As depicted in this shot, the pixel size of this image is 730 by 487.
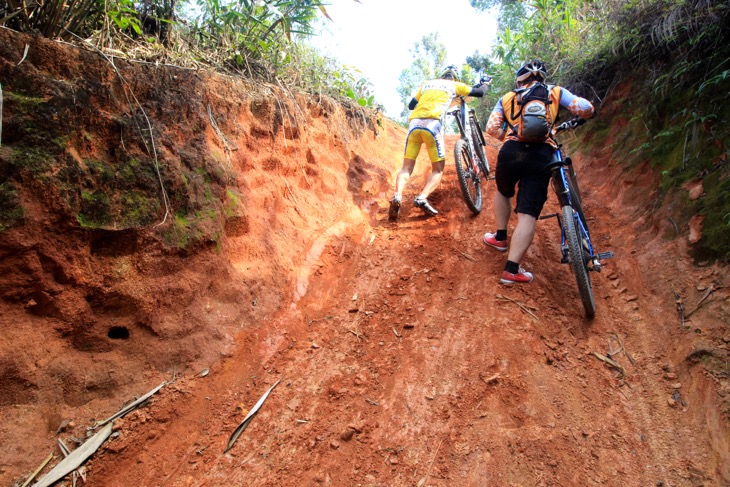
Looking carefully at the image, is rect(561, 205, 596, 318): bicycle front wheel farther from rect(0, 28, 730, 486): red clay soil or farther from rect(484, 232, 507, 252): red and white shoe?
rect(484, 232, 507, 252): red and white shoe

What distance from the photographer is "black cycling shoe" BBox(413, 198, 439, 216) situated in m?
4.54

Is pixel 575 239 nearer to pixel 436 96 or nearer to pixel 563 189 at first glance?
pixel 563 189

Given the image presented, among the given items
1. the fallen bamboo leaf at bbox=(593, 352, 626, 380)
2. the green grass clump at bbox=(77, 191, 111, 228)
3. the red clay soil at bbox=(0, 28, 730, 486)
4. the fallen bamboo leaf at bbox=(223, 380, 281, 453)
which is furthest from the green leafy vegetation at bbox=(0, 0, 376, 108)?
the fallen bamboo leaf at bbox=(593, 352, 626, 380)

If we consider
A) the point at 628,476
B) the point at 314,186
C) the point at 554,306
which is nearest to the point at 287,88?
the point at 314,186

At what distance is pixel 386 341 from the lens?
2.91 meters

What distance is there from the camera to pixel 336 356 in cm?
282

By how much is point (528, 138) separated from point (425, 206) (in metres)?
1.72

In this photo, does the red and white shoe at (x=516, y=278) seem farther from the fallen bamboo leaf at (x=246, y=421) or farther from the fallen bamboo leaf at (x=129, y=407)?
the fallen bamboo leaf at (x=129, y=407)

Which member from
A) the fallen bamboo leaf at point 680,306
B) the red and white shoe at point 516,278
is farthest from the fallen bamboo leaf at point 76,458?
the fallen bamboo leaf at point 680,306

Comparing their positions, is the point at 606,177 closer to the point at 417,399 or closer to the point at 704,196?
the point at 704,196

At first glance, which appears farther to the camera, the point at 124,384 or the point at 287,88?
the point at 287,88

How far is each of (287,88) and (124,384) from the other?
343cm

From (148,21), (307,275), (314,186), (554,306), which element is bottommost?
(307,275)

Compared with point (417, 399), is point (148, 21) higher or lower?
higher
